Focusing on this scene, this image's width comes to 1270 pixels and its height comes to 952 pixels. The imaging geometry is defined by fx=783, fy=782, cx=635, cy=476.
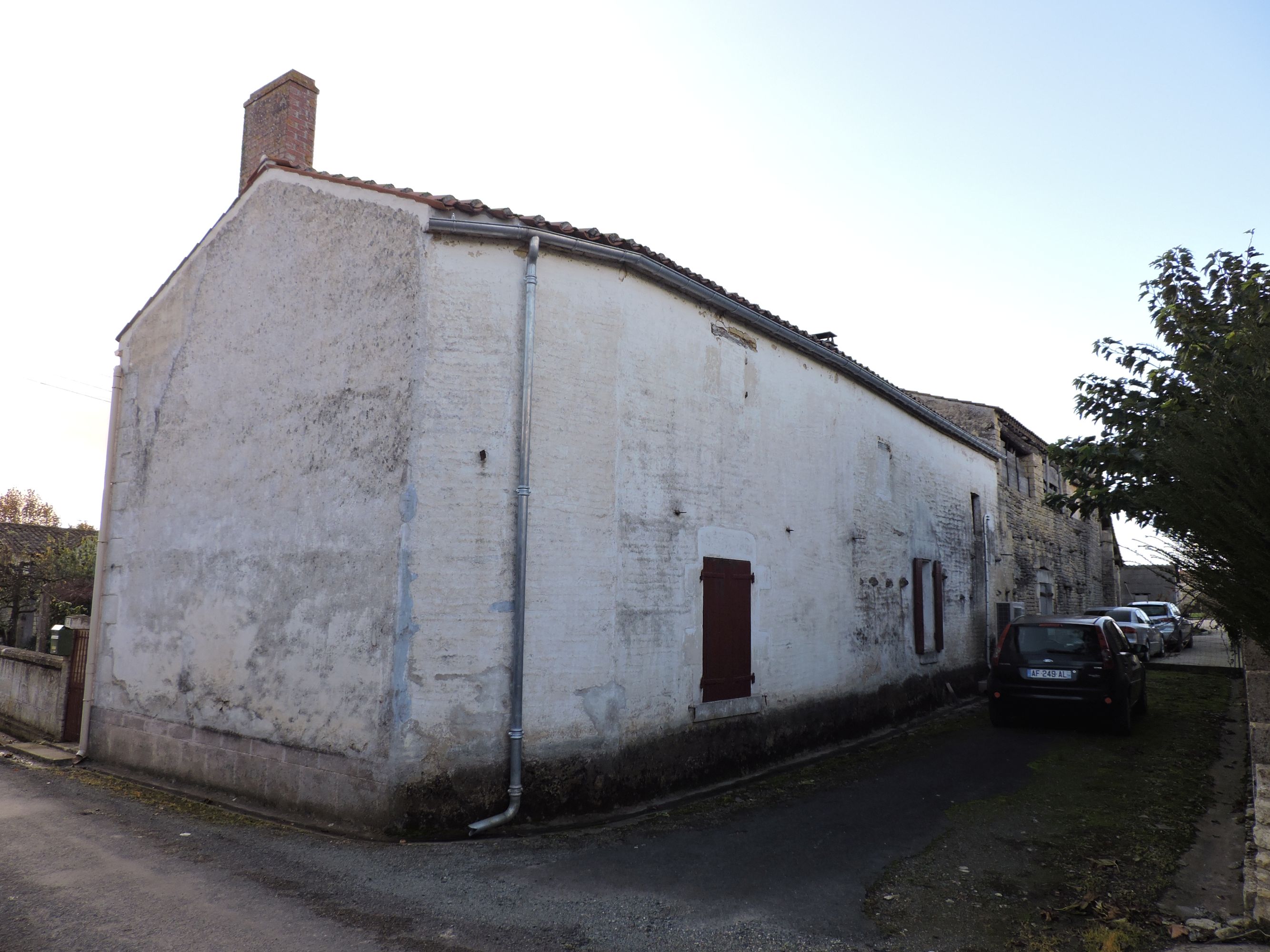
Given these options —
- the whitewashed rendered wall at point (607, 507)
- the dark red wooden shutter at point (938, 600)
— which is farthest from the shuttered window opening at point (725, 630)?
the dark red wooden shutter at point (938, 600)

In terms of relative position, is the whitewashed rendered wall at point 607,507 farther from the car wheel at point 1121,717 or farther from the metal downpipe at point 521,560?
the car wheel at point 1121,717

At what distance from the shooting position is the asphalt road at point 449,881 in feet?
14.1

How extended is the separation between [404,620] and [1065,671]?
870 centimetres

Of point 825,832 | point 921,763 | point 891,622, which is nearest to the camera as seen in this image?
point 825,832

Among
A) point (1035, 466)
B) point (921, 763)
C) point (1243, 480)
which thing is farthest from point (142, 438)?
point (1035, 466)

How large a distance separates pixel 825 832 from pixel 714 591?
2.72m

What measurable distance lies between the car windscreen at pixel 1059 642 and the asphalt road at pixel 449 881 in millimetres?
4004

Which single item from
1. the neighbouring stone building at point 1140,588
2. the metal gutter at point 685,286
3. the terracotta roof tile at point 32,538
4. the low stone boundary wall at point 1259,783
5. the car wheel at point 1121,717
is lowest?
the car wheel at point 1121,717

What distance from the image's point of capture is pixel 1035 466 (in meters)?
22.0

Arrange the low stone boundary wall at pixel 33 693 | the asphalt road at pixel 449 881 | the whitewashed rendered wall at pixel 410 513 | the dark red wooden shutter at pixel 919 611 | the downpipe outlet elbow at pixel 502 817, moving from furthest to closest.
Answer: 1. the dark red wooden shutter at pixel 919 611
2. the low stone boundary wall at pixel 33 693
3. the whitewashed rendered wall at pixel 410 513
4. the downpipe outlet elbow at pixel 502 817
5. the asphalt road at pixel 449 881

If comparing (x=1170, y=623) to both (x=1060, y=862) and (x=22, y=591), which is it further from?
(x=22, y=591)

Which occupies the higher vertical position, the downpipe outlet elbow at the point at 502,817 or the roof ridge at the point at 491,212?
the roof ridge at the point at 491,212

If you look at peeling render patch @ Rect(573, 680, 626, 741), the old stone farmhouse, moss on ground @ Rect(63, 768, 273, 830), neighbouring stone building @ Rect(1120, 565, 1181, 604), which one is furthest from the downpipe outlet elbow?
neighbouring stone building @ Rect(1120, 565, 1181, 604)

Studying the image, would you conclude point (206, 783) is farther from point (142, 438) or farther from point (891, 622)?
point (891, 622)
